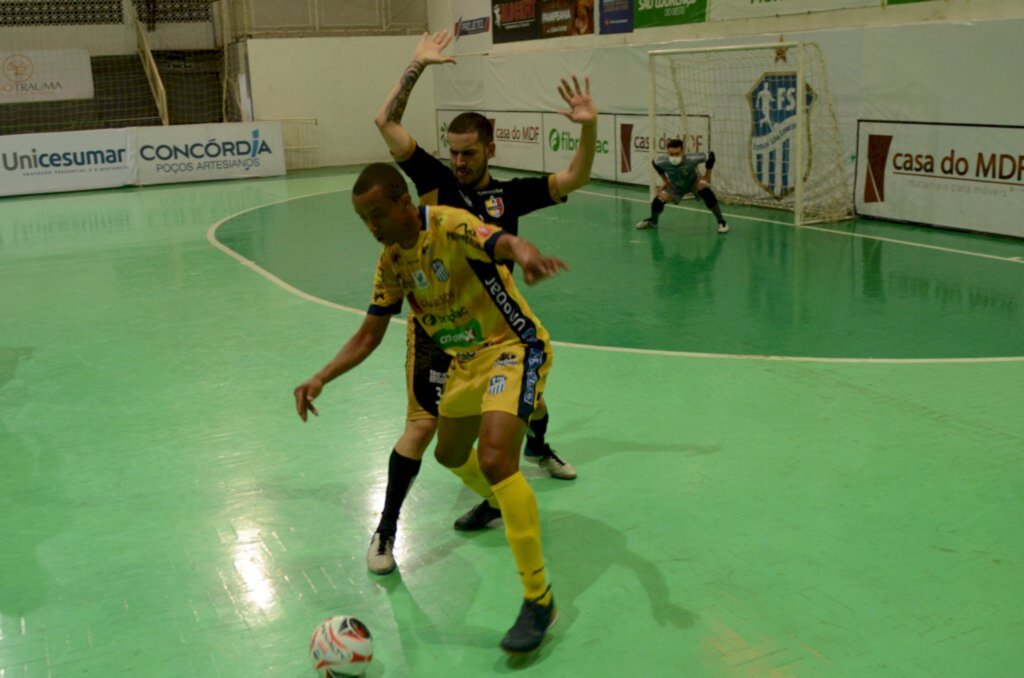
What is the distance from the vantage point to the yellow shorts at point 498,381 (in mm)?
4688

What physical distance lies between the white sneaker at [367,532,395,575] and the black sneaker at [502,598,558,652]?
0.97 metres

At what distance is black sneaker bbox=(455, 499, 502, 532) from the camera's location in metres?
5.84

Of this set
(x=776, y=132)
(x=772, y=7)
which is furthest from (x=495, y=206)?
(x=772, y=7)

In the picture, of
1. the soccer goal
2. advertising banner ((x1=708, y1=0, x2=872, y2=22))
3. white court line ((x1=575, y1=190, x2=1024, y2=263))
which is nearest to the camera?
white court line ((x1=575, y1=190, x2=1024, y2=263))

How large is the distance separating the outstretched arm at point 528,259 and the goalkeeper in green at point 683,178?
36.9 ft

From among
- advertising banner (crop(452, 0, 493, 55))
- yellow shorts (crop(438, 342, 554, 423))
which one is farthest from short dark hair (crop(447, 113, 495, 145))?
advertising banner (crop(452, 0, 493, 55))

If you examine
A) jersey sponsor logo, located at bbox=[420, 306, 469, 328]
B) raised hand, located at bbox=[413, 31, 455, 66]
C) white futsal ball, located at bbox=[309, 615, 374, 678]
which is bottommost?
white futsal ball, located at bbox=[309, 615, 374, 678]

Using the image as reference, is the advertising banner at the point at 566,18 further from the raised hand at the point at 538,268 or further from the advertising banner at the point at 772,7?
the raised hand at the point at 538,268

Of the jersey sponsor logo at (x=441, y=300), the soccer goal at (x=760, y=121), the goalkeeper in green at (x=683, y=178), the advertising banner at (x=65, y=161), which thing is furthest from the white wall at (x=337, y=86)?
the jersey sponsor logo at (x=441, y=300)

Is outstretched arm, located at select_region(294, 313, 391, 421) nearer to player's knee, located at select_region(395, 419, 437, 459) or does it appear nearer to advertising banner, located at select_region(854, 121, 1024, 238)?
player's knee, located at select_region(395, 419, 437, 459)

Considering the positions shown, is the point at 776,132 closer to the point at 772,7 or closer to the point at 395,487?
the point at 772,7

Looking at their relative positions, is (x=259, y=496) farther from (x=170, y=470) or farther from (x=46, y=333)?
(x=46, y=333)

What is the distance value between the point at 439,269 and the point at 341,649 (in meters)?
1.73

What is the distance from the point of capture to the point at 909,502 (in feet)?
19.3
